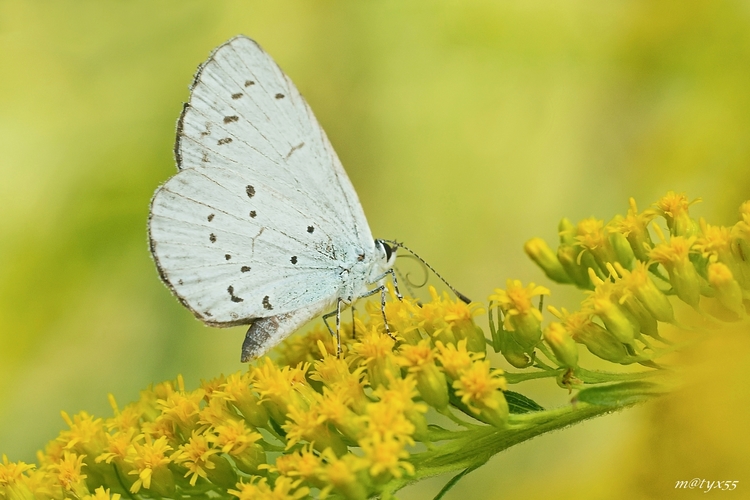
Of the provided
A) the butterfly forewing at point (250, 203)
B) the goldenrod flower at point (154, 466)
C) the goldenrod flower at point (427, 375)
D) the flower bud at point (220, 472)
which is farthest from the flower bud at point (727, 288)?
the goldenrod flower at point (154, 466)

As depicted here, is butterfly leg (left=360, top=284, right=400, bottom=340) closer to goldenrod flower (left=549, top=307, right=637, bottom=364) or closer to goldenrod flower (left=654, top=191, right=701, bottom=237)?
goldenrod flower (left=549, top=307, right=637, bottom=364)

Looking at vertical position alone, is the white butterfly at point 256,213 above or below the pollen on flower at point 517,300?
above

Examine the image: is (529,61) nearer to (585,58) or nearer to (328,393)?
(585,58)

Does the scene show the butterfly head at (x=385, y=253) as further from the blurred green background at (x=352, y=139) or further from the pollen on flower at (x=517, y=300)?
the blurred green background at (x=352, y=139)

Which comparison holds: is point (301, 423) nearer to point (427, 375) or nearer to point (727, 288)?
point (427, 375)

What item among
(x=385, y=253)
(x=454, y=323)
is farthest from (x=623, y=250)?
(x=385, y=253)

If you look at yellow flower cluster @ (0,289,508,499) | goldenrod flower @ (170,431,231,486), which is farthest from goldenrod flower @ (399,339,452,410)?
goldenrod flower @ (170,431,231,486)
